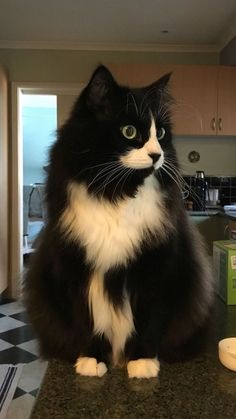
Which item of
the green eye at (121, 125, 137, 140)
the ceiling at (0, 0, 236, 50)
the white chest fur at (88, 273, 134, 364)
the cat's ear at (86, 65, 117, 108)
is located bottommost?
the white chest fur at (88, 273, 134, 364)

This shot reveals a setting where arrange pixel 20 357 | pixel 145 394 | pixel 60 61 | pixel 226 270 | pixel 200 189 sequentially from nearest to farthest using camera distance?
pixel 145 394 < pixel 226 270 < pixel 20 357 < pixel 200 189 < pixel 60 61

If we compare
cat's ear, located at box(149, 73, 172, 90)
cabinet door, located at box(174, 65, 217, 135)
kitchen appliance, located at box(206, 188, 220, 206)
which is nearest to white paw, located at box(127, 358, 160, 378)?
cat's ear, located at box(149, 73, 172, 90)

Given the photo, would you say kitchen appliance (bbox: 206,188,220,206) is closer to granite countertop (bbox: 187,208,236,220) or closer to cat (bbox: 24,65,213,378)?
granite countertop (bbox: 187,208,236,220)

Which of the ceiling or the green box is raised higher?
the ceiling

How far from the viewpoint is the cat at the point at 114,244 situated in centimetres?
85

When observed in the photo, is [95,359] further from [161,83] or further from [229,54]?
[229,54]

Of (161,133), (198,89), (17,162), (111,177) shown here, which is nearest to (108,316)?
(111,177)

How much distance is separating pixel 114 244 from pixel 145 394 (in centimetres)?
29

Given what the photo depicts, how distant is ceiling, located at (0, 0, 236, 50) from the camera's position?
3332 mm

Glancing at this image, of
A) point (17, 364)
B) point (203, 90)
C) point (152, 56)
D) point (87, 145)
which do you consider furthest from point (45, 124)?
point (87, 145)

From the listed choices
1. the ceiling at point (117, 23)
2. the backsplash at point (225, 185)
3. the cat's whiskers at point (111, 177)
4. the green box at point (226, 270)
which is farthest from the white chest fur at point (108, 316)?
the backsplash at point (225, 185)

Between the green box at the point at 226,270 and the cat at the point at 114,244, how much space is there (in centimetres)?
30

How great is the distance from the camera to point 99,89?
86 centimetres

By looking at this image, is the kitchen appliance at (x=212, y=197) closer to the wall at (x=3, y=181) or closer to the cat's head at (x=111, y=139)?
the wall at (x=3, y=181)
